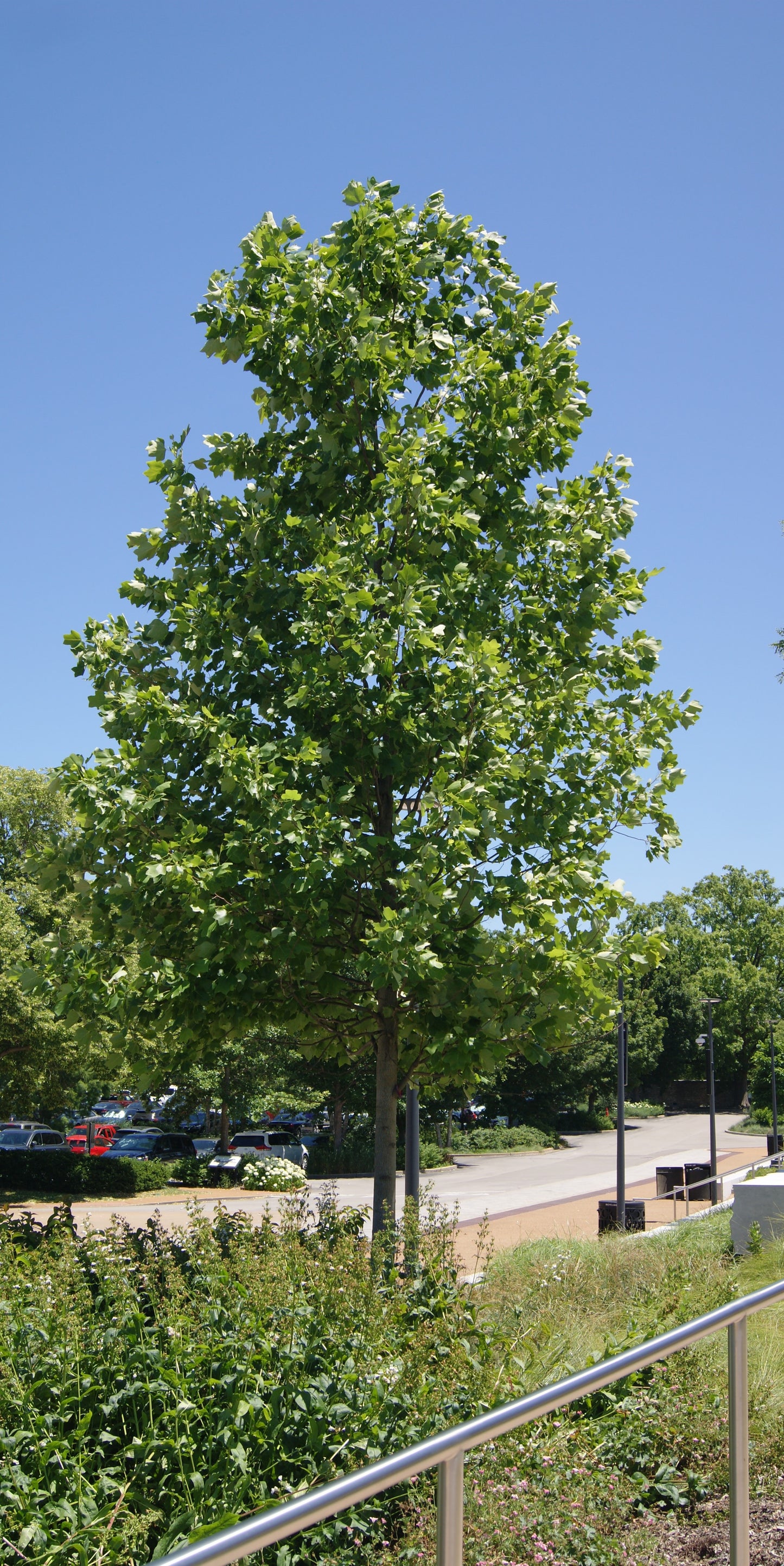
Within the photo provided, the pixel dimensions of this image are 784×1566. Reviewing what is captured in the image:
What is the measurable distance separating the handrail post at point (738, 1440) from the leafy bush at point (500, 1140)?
54.1 meters

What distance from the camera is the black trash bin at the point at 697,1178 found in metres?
28.2

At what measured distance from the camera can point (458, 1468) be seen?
2.41 meters

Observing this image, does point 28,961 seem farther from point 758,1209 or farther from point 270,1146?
point 270,1146

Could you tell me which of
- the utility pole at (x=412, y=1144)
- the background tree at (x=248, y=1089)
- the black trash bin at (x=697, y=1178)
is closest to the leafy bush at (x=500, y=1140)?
the background tree at (x=248, y=1089)

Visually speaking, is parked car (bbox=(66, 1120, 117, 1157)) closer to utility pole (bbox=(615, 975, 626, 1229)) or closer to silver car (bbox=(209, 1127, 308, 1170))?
silver car (bbox=(209, 1127, 308, 1170))

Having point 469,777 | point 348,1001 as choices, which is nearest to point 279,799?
point 469,777

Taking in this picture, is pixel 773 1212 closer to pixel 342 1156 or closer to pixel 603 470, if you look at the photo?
pixel 603 470

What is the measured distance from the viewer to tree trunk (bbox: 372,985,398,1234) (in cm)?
891

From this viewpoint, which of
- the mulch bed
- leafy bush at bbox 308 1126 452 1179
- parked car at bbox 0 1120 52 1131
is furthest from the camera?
parked car at bbox 0 1120 52 1131

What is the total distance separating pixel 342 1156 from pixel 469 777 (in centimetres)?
3654

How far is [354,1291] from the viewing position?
632cm

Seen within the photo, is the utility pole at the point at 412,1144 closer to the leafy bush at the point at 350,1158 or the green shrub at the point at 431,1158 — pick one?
the leafy bush at the point at 350,1158

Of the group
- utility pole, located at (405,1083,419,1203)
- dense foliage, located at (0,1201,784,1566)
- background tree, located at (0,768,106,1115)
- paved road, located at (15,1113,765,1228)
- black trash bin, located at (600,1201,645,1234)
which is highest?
background tree, located at (0,768,106,1115)

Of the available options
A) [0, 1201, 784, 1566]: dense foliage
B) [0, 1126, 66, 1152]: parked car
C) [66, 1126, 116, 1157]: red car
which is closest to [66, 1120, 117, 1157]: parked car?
[66, 1126, 116, 1157]: red car
